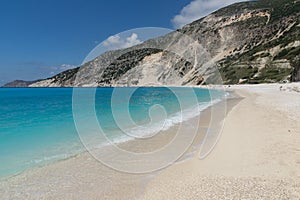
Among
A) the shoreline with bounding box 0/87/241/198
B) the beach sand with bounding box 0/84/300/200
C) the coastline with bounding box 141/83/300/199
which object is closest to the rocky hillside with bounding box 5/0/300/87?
the coastline with bounding box 141/83/300/199

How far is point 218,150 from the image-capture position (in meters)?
7.87

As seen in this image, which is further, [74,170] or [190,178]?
[74,170]

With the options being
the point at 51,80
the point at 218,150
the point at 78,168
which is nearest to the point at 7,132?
the point at 78,168

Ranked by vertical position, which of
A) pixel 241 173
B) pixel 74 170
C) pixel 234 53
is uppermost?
pixel 234 53

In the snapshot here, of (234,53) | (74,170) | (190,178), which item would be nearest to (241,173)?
(190,178)

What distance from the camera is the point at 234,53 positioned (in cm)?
9981

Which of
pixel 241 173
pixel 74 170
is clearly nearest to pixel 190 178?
pixel 241 173

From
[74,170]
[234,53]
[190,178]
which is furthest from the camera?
[234,53]

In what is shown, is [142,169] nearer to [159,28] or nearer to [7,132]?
[159,28]

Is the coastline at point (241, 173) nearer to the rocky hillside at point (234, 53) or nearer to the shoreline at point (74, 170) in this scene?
the shoreline at point (74, 170)

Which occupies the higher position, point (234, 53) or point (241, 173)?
point (234, 53)

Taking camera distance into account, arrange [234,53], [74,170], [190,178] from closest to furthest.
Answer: [190,178], [74,170], [234,53]

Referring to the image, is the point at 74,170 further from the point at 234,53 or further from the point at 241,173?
the point at 234,53

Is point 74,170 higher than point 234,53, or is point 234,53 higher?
point 234,53
